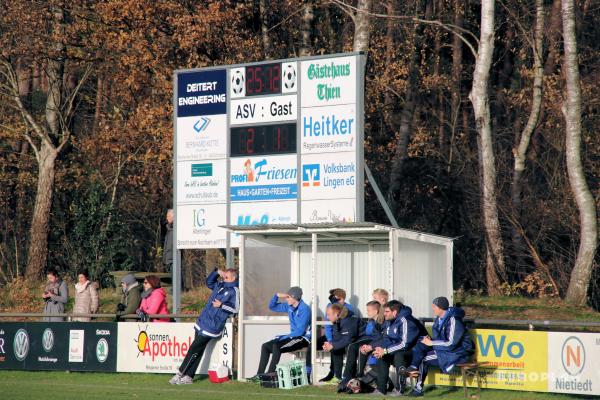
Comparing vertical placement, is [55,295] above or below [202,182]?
below

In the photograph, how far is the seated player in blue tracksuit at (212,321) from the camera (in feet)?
58.9

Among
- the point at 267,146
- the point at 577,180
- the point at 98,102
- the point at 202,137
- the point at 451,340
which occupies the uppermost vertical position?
the point at 98,102

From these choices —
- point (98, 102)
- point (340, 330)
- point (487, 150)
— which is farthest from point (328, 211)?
point (98, 102)

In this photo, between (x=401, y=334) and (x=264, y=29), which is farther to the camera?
(x=264, y=29)

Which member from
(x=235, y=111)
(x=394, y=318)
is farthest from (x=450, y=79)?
(x=394, y=318)

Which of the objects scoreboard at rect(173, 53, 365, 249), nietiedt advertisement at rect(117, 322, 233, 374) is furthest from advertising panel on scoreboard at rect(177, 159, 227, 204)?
nietiedt advertisement at rect(117, 322, 233, 374)

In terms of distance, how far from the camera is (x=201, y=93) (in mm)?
21297

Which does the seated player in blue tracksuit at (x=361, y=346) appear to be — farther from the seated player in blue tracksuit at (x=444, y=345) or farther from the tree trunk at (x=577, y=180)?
the tree trunk at (x=577, y=180)

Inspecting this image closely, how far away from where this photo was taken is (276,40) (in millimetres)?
33250

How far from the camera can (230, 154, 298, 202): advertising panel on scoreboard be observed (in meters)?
20.0

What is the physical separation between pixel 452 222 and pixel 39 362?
1842 cm

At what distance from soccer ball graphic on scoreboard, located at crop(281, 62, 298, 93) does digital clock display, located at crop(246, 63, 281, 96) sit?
0.09 m

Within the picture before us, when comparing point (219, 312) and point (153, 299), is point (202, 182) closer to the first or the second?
point (153, 299)

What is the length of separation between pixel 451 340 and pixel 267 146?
19.9 ft
